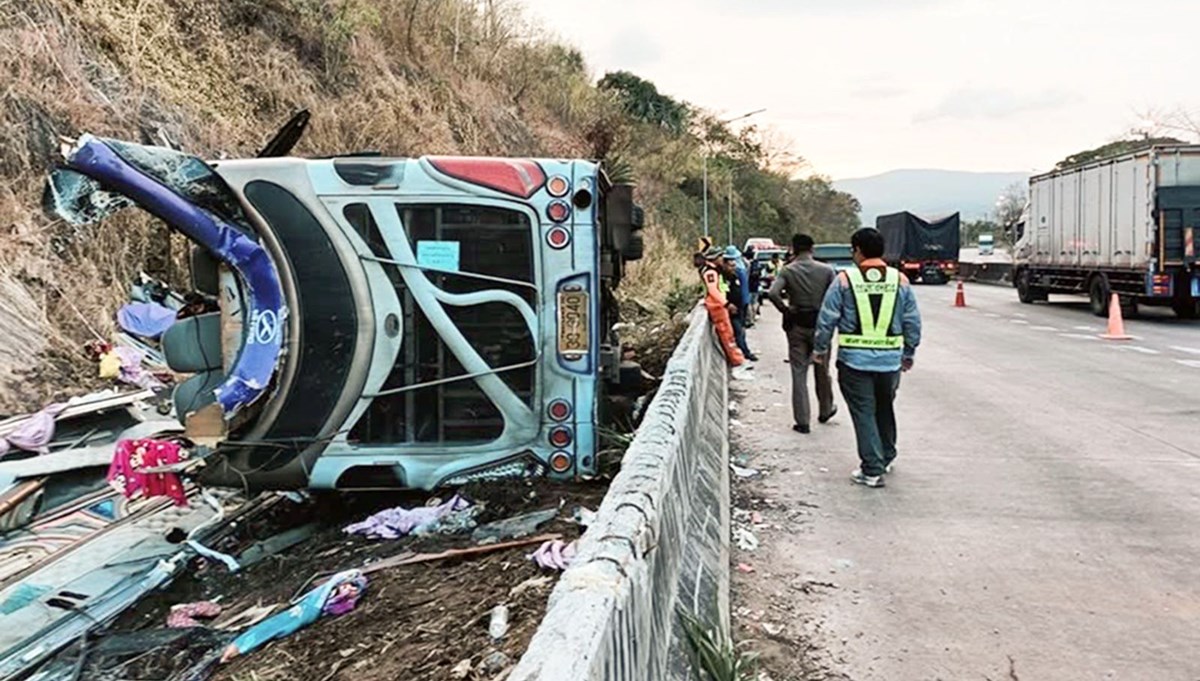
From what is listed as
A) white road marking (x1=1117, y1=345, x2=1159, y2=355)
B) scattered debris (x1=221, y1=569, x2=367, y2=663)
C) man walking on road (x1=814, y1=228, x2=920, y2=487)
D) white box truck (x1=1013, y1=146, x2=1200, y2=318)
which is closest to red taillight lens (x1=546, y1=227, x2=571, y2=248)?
scattered debris (x1=221, y1=569, x2=367, y2=663)

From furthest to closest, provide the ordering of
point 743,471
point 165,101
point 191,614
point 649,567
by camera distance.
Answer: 1. point 165,101
2. point 743,471
3. point 191,614
4. point 649,567

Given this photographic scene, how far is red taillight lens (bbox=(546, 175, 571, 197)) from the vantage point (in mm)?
5852

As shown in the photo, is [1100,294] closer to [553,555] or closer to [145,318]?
[145,318]

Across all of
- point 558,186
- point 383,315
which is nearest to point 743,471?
point 558,186

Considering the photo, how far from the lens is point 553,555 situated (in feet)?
16.1

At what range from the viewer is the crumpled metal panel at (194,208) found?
5410 millimetres

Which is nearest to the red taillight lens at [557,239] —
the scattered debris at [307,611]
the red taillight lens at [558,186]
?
the red taillight lens at [558,186]

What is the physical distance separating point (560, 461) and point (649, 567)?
2.84 metres

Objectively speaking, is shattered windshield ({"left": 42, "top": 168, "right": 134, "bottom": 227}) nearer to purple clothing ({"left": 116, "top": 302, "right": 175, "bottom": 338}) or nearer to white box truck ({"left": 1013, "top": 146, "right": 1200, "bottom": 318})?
purple clothing ({"left": 116, "top": 302, "right": 175, "bottom": 338})

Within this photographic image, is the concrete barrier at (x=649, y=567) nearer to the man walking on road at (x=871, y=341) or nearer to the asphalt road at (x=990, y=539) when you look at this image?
the asphalt road at (x=990, y=539)

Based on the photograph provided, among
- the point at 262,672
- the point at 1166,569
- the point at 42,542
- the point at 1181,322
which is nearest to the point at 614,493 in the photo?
the point at 262,672

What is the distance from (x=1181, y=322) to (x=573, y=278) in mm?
18578

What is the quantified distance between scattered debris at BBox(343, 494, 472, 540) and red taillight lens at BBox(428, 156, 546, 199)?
1862mm

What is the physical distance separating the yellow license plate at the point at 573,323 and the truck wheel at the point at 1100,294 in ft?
64.0
